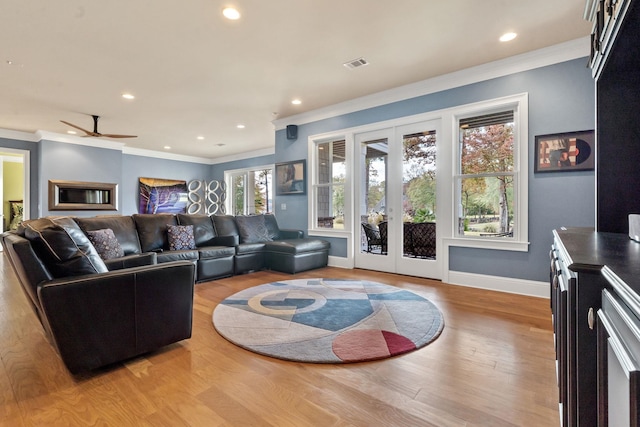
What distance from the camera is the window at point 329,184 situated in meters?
5.13

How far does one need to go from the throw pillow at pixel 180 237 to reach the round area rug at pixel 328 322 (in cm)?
130

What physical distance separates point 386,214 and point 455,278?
1.33 m

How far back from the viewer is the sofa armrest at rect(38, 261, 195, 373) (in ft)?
5.51

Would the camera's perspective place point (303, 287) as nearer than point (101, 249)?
No

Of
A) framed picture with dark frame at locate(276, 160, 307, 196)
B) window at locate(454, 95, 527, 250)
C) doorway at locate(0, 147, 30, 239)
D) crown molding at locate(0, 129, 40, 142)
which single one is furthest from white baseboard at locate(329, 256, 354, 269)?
doorway at locate(0, 147, 30, 239)

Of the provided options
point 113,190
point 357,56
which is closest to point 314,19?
point 357,56

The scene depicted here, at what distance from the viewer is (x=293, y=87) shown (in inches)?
168

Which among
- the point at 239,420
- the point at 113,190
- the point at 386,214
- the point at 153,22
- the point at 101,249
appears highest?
the point at 153,22

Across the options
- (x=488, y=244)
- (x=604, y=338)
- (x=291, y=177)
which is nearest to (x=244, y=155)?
(x=291, y=177)

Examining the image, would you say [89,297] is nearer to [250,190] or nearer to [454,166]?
[454,166]

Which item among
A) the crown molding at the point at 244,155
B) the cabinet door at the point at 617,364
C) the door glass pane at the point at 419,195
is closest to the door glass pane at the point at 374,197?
the door glass pane at the point at 419,195

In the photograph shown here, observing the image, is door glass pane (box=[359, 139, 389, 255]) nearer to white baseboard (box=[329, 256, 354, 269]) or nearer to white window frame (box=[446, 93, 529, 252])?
white baseboard (box=[329, 256, 354, 269])

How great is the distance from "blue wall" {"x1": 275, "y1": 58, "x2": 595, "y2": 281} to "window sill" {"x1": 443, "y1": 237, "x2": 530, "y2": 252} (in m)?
0.05

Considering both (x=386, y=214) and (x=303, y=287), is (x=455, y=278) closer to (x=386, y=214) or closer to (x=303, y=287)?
(x=386, y=214)
